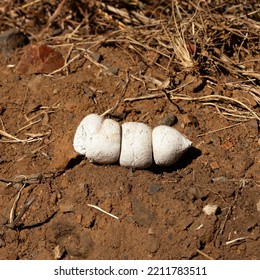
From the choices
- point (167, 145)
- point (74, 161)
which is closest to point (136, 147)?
point (167, 145)

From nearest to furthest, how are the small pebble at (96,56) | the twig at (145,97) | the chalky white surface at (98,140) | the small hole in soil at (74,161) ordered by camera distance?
the chalky white surface at (98,140), the small hole in soil at (74,161), the twig at (145,97), the small pebble at (96,56)

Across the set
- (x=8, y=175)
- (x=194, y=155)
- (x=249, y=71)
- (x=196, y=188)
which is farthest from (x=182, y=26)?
(x=8, y=175)

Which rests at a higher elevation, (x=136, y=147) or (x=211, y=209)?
(x=136, y=147)

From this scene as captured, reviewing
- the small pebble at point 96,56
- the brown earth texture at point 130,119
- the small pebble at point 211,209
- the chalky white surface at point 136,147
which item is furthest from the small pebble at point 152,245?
the small pebble at point 96,56

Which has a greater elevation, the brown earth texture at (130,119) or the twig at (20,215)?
the brown earth texture at (130,119)

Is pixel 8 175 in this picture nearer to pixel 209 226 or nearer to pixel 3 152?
pixel 3 152

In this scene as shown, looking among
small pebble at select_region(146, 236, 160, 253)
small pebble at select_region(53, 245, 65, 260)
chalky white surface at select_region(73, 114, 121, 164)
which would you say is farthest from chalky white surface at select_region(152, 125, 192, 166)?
small pebble at select_region(53, 245, 65, 260)

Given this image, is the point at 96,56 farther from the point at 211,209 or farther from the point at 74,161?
the point at 211,209

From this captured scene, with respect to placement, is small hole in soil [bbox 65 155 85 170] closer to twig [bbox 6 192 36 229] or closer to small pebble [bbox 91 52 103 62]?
twig [bbox 6 192 36 229]

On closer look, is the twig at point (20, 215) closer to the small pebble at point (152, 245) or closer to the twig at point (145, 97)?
the small pebble at point (152, 245)
